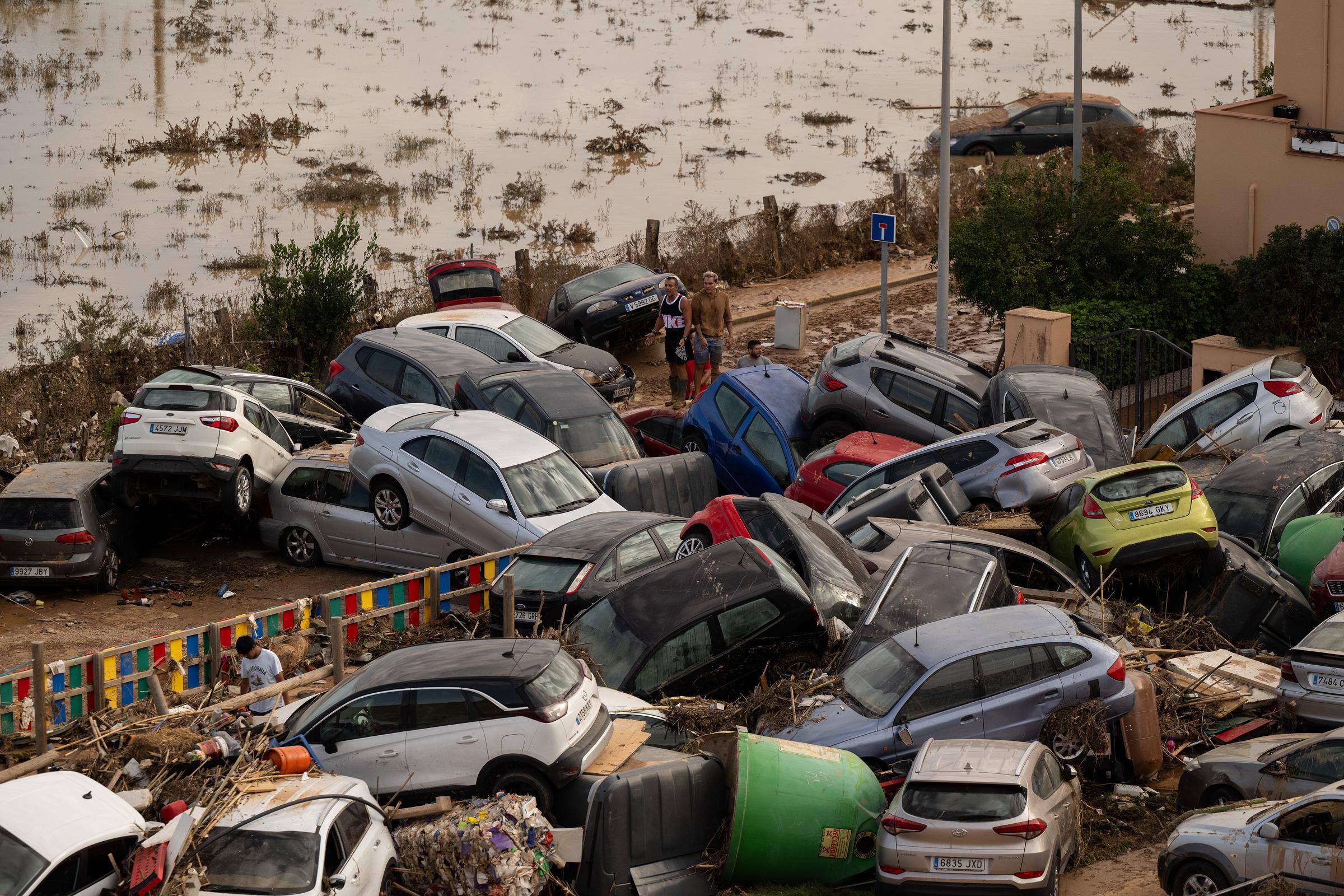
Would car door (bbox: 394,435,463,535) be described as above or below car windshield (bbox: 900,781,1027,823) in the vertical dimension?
above

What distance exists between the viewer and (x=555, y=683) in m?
10.9

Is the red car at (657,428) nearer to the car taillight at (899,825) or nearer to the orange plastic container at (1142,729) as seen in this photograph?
the orange plastic container at (1142,729)

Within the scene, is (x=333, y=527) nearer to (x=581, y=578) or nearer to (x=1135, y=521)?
(x=581, y=578)

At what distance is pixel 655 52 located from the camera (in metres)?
55.4

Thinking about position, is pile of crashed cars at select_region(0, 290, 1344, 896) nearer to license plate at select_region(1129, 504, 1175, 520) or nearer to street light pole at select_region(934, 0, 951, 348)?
license plate at select_region(1129, 504, 1175, 520)

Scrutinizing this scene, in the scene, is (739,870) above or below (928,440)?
below

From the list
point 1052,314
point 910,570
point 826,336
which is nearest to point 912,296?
point 826,336

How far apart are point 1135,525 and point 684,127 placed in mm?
32973

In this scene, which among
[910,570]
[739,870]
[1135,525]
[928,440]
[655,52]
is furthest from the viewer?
[655,52]

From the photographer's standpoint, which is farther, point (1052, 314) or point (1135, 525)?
point (1052, 314)

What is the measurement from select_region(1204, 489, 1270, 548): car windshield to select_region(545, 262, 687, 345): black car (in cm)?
1054

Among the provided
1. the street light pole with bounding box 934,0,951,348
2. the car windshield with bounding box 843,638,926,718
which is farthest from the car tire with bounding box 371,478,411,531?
the street light pole with bounding box 934,0,951,348

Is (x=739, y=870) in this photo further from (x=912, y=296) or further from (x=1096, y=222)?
(x=912, y=296)

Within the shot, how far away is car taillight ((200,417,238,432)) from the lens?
56.8ft
